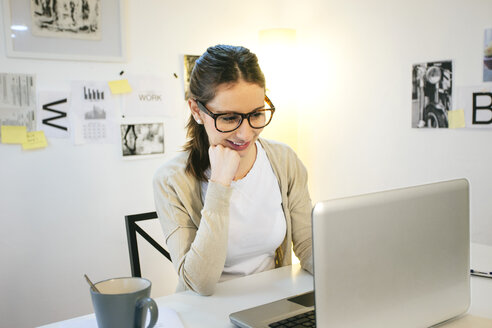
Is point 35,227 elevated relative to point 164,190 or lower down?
lower down

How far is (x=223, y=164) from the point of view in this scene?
1209mm

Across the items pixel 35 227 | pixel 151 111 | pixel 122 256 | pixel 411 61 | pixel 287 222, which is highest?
pixel 411 61

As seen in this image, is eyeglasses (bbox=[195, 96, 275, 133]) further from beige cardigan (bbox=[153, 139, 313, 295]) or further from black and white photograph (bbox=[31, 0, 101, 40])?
black and white photograph (bbox=[31, 0, 101, 40])

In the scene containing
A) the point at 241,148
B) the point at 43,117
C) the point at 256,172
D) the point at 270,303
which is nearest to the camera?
the point at 270,303

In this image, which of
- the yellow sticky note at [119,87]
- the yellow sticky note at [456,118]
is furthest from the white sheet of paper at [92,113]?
the yellow sticky note at [456,118]

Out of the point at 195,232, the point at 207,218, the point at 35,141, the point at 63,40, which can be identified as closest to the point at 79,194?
the point at 35,141

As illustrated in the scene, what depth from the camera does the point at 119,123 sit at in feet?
7.70

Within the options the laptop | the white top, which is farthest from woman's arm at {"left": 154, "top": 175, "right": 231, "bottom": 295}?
the laptop

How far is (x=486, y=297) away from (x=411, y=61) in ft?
4.64

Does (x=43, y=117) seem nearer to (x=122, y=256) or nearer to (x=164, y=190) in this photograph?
(x=122, y=256)

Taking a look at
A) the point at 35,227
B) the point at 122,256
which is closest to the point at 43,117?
the point at 35,227

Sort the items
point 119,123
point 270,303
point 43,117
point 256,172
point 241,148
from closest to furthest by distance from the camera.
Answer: point 270,303 < point 241,148 < point 256,172 < point 43,117 < point 119,123

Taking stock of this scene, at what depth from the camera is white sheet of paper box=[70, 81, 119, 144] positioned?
2.23 metres

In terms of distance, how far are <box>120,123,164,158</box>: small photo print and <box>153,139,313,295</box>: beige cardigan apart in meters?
1.08
